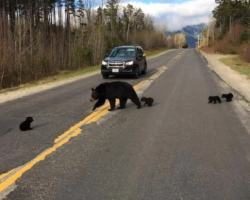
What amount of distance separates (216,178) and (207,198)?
61 centimetres

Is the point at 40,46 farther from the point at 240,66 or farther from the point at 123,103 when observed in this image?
the point at 240,66

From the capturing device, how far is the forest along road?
149 inches

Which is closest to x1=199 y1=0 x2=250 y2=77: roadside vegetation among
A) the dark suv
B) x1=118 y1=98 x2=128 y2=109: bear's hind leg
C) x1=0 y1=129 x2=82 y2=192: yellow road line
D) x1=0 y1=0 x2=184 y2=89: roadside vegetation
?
x1=0 y1=0 x2=184 y2=89: roadside vegetation

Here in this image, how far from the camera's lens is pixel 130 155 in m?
4.96

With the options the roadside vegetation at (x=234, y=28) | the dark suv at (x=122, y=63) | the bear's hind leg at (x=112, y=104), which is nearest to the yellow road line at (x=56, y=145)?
the bear's hind leg at (x=112, y=104)

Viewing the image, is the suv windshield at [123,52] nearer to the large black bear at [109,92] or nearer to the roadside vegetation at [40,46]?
the roadside vegetation at [40,46]

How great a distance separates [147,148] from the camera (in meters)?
5.31

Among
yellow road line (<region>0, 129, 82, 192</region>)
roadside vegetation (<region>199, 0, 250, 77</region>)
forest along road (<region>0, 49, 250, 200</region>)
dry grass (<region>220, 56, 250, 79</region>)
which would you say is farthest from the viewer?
roadside vegetation (<region>199, 0, 250, 77</region>)

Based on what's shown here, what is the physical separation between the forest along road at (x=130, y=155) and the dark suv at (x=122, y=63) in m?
7.61

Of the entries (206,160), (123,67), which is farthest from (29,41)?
(206,160)

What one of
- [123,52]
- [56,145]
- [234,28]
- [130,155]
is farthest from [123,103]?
[234,28]

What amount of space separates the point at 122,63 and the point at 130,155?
11457 mm

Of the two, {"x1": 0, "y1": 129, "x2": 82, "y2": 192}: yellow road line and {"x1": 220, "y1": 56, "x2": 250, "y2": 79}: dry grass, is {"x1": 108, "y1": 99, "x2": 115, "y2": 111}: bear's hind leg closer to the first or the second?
{"x1": 0, "y1": 129, "x2": 82, "y2": 192}: yellow road line

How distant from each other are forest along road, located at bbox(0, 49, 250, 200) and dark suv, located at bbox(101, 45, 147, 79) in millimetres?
7611
